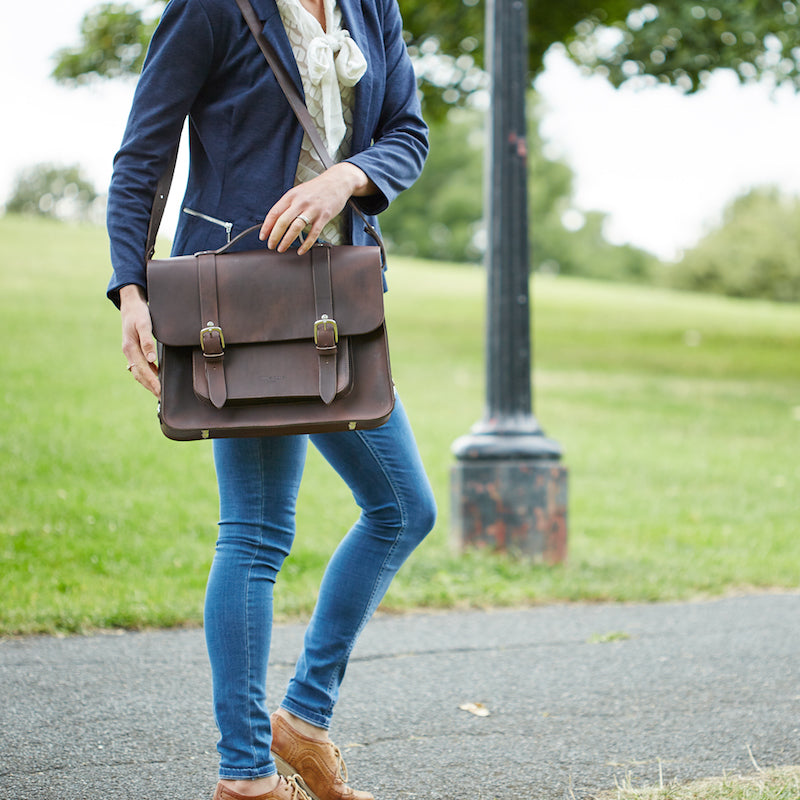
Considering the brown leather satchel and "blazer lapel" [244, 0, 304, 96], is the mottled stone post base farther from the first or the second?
"blazer lapel" [244, 0, 304, 96]

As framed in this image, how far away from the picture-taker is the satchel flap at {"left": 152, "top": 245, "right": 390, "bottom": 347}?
216 cm

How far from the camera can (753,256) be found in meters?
62.5

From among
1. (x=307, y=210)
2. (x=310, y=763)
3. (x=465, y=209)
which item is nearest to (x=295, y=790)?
(x=310, y=763)

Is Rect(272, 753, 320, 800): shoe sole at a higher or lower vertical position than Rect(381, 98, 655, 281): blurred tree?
lower

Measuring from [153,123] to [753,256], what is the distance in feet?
211

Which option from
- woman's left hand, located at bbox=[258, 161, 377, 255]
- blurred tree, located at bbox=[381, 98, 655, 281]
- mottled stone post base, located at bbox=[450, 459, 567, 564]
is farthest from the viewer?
blurred tree, located at bbox=[381, 98, 655, 281]

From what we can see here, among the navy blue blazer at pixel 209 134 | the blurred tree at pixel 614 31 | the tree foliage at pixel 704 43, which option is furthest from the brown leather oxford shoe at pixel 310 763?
the tree foliage at pixel 704 43

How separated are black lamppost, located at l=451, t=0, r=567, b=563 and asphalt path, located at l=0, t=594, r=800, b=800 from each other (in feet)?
2.45

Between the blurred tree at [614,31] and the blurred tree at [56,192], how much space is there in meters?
56.9

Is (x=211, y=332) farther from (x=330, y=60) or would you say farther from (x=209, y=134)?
(x=330, y=60)

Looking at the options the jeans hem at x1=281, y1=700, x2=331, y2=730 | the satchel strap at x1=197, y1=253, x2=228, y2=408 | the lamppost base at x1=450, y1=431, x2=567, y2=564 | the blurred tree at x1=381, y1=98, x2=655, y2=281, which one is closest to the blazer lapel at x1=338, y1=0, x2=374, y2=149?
the satchel strap at x1=197, y1=253, x2=228, y2=408

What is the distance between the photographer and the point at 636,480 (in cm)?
795

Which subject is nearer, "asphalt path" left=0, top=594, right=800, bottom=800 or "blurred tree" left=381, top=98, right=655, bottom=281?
"asphalt path" left=0, top=594, right=800, bottom=800

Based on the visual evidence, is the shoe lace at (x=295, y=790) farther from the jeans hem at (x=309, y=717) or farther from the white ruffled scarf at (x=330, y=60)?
the white ruffled scarf at (x=330, y=60)
